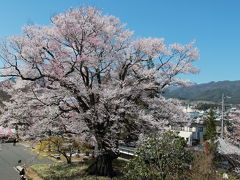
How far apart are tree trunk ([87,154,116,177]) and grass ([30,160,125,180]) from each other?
1.64 feet

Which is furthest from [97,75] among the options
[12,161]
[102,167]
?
[12,161]

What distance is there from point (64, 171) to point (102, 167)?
373cm

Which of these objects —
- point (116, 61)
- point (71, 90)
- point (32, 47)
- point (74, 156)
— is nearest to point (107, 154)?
point (71, 90)

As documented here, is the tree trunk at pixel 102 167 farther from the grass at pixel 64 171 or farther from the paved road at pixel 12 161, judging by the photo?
the paved road at pixel 12 161

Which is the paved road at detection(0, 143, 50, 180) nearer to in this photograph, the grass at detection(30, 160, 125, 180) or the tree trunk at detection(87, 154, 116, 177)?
the grass at detection(30, 160, 125, 180)

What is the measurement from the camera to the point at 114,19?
1806cm

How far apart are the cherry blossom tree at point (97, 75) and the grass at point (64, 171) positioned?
954 mm

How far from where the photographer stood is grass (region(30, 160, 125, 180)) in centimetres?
1714

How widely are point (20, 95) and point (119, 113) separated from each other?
21.0ft

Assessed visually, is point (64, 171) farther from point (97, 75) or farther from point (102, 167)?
point (97, 75)

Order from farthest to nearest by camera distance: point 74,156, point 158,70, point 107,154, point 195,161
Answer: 1. point 74,156
2. point 158,70
3. point 107,154
4. point 195,161

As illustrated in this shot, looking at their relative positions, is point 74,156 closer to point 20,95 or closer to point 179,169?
point 20,95

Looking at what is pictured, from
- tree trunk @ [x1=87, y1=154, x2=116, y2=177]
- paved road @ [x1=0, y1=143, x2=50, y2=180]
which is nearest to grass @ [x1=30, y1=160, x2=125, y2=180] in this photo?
tree trunk @ [x1=87, y1=154, x2=116, y2=177]

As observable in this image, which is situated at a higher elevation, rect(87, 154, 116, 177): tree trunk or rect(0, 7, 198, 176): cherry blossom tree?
rect(0, 7, 198, 176): cherry blossom tree
